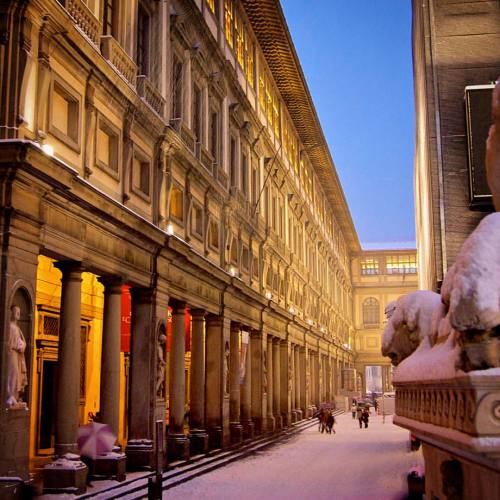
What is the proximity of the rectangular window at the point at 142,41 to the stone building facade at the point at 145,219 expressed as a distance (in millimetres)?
53

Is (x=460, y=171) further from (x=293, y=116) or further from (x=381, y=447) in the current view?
(x=293, y=116)

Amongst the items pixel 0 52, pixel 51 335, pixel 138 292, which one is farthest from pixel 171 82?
pixel 0 52

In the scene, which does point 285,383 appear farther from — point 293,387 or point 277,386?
point 293,387

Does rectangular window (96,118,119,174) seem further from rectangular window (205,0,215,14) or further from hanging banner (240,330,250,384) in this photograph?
hanging banner (240,330,250,384)

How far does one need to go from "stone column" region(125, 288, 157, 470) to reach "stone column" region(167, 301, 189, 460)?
3.07 m

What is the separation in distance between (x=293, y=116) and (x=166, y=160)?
1006 inches

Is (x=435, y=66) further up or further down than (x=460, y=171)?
further up

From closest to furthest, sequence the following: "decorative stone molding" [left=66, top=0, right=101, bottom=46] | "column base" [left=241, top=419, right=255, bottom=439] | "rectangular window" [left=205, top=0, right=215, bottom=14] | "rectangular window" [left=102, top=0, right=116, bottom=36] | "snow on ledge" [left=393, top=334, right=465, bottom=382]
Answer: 1. "snow on ledge" [left=393, top=334, right=465, bottom=382]
2. "decorative stone molding" [left=66, top=0, right=101, bottom=46]
3. "rectangular window" [left=102, top=0, right=116, bottom=36]
4. "rectangular window" [left=205, top=0, right=215, bottom=14]
5. "column base" [left=241, top=419, right=255, bottom=439]

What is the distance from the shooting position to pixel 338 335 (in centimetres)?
7200

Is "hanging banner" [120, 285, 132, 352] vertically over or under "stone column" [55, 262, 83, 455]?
over

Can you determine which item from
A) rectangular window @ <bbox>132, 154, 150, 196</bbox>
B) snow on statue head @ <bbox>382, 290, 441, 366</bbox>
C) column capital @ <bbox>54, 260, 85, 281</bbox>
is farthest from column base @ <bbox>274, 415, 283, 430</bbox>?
snow on statue head @ <bbox>382, 290, 441, 366</bbox>

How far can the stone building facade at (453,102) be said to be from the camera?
18.9 meters

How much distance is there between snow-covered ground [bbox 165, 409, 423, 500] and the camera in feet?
54.1

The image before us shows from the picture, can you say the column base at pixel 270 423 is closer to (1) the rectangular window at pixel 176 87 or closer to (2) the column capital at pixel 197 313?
(2) the column capital at pixel 197 313
